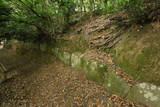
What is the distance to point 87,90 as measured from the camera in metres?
4.07

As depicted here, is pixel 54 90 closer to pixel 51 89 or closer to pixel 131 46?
pixel 51 89

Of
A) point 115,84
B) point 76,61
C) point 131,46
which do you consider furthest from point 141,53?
point 76,61

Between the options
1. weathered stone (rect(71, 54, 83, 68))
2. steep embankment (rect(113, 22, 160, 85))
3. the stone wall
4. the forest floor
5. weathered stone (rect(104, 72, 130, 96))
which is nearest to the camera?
the stone wall

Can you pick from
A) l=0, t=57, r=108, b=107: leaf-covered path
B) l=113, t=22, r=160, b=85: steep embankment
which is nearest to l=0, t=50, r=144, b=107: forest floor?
l=0, t=57, r=108, b=107: leaf-covered path

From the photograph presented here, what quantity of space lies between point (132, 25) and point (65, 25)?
14.7 feet

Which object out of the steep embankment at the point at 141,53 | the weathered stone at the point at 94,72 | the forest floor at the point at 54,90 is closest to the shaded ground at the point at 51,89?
the forest floor at the point at 54,90

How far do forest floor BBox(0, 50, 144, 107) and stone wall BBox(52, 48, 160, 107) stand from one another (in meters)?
0.22

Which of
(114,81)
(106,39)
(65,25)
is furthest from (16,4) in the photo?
(114,81)

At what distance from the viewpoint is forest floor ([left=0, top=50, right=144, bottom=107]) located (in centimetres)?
365

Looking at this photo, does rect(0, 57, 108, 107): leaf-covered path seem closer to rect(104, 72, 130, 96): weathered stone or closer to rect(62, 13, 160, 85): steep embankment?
rect(104, 72, 130, 96): weathered stone

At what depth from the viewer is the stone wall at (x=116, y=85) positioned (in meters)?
2.89

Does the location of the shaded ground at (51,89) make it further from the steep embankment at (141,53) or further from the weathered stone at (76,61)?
the steep embankment at (141,53)

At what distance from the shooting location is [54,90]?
445cm

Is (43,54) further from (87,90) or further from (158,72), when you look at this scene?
(158,72)
